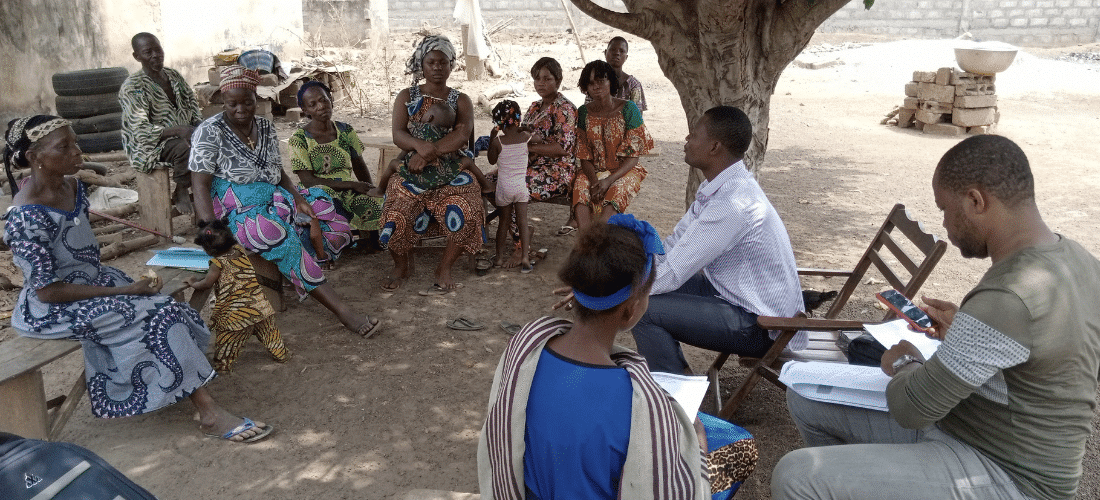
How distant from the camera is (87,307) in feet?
11.1

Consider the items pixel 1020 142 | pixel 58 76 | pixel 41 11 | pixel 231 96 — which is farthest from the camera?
pixel 1020 142

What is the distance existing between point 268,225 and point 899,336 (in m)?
3.44

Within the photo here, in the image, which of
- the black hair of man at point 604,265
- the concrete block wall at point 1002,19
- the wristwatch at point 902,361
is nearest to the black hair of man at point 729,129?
the wristwatch at point 902,361

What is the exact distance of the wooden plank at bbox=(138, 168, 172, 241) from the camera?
6105mm

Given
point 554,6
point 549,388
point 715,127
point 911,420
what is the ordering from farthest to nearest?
1. point 554,6
2. point 715,127
3. point 911,420
4. point 549,388

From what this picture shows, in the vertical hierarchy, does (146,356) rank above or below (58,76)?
below

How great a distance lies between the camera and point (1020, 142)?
34.1 ft

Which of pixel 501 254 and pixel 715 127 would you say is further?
pixel 501 254

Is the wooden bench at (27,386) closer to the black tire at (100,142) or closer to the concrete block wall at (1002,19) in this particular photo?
the black tire at (100,142)

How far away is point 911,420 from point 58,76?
918 cm

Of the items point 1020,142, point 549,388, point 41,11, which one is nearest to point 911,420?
point 549,388

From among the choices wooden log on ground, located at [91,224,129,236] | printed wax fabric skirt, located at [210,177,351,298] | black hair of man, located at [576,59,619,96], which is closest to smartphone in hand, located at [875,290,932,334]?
printed wax fabric skirt, located at [210,177,351,298]

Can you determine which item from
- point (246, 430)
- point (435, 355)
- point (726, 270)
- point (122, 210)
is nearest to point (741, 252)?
point (726, 270)

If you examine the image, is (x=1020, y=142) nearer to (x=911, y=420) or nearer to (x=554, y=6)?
(x=911, y=420)
